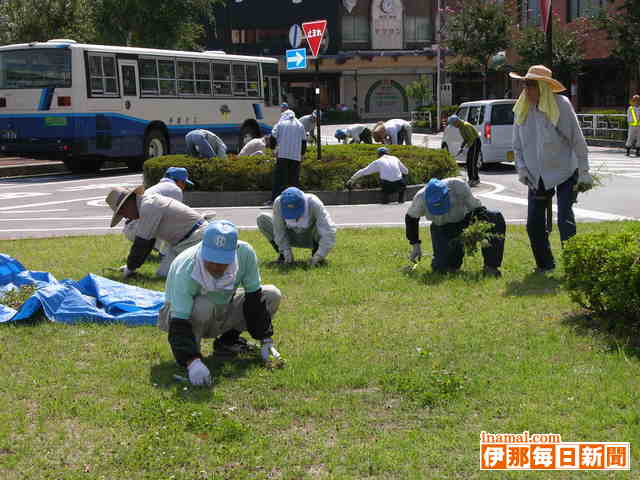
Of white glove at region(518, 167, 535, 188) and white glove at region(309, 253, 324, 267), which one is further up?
white glove at region(518, 167, 535, 188)

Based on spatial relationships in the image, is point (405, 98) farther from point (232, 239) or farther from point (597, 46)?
point (232, 239)

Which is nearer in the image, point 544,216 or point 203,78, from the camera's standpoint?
point 544,216

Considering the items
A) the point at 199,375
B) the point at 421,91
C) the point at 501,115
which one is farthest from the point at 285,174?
the point at 421,91

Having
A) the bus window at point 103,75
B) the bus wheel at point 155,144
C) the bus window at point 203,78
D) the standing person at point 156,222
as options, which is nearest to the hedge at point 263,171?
the bus window at point 103,75

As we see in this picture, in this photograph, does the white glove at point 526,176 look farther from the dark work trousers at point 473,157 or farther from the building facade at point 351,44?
the building facade at point 351,44

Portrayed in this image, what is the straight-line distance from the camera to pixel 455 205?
8.73 meters

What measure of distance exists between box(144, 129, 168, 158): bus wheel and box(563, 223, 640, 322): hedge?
60.8 feet

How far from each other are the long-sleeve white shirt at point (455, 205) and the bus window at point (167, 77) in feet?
55.6

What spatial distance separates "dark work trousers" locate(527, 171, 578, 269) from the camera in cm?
820

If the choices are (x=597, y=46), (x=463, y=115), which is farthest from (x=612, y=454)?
(x=597, y=46)

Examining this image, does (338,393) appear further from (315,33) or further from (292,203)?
(315,33)

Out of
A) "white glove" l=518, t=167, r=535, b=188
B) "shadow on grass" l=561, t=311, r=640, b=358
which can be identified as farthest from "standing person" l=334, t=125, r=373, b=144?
"shadow on grass" l=561, t=311, r=640, b=358

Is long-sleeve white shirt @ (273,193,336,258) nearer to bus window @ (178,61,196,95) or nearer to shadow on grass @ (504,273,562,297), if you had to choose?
shadow on grass @ (504,273,562,297)

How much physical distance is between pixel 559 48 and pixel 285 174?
26101 millimetres
